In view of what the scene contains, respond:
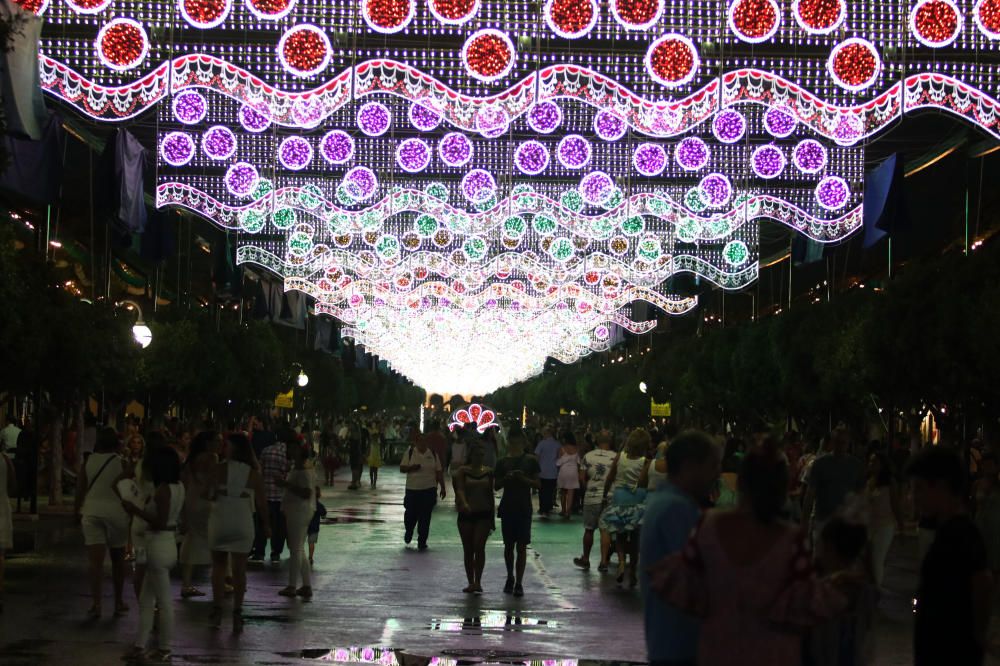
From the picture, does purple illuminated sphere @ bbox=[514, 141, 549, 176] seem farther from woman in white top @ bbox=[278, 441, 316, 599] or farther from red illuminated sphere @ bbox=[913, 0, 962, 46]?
woman in white top @ bbox=[278, 441, 316, 599]

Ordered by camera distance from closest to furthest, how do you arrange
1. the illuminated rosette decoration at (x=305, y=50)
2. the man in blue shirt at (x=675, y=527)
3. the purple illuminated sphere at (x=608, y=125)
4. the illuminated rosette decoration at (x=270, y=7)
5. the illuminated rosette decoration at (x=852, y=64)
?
the man in blue shirt at (x=675, y=527) → the illuminated rosette decoration at (x=270, y=7) → the illuminated rosette decoration at (x=305, y=50) → the illuminated rosette decoration at (x=852, y=64) → the purple illuminated sphere at (x=608, y=125)

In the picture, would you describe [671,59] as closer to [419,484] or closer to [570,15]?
[570,15]

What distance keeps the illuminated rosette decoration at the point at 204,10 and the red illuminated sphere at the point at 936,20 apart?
703 centimetres

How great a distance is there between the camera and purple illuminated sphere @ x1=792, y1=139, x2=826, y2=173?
78.1ft

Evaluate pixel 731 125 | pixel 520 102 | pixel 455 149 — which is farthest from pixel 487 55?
pixel 455 149

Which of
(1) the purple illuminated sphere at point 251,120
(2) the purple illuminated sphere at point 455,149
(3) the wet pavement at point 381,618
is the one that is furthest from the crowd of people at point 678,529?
(1) the purple illuminated sphere at point 251,120

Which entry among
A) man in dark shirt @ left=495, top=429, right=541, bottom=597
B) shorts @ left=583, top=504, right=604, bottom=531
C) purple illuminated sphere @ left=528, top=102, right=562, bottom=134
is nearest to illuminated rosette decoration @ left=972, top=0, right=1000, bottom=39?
purple illuminated sphere @ left=528, top=102, right=562, bottom=134

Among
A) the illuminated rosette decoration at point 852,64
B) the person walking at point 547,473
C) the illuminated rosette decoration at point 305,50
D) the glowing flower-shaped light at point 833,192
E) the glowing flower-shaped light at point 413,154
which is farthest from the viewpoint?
the person walking at point 547,473

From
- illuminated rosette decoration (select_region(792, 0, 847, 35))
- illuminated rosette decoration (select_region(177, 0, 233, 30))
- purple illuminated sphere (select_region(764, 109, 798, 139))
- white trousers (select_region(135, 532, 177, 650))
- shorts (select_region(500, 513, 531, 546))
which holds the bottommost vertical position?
white trousers (select_region(135, 532, 177, 650))

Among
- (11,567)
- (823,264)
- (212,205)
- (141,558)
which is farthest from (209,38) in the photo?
(823,264)

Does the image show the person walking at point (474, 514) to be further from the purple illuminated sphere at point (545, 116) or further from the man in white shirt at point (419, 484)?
the man in white shirt at point (419, 484)

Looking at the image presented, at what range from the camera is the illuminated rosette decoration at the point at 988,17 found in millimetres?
16375

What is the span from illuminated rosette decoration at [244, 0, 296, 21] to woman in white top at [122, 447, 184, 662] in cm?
456

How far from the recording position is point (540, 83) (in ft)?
59.9
